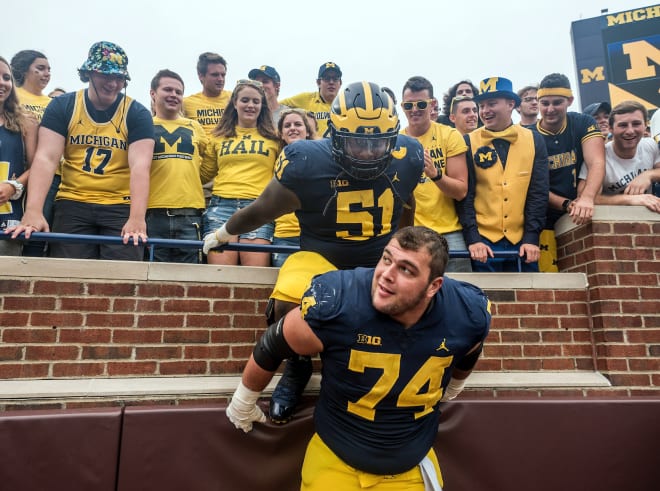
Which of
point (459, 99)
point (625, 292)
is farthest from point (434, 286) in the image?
point (459, 99)

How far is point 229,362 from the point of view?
3131mm

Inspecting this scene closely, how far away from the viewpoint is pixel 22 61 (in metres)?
4.47

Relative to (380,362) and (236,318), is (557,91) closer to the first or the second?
(380,362)

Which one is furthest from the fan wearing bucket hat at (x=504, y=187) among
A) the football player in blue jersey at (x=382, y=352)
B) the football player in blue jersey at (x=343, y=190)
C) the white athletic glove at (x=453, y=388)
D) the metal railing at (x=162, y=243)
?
the football player in blue jersey at (x=382, y=352)

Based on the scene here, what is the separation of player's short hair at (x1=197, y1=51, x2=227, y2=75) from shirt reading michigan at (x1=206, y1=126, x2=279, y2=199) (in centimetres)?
137

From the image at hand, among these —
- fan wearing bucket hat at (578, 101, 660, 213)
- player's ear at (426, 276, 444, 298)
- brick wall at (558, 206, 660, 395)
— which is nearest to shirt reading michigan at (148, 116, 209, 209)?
player's ear at (426, 276, 444, 298)

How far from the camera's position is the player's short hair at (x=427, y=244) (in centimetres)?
220

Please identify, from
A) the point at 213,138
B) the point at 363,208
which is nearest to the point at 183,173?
the point at 213,138

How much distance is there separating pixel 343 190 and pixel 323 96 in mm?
3050

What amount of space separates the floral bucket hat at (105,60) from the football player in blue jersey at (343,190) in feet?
5.33

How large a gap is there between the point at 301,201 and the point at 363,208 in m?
0.35

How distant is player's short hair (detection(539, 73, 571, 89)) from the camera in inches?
153

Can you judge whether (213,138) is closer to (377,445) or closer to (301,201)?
(301,201)

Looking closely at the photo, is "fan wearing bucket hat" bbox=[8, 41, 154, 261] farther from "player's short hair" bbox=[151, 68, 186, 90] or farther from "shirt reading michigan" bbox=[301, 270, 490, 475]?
"shirt reading michigan" bbox=[301, 270, 490, 475]
